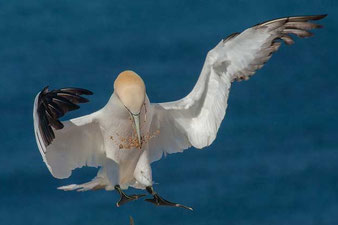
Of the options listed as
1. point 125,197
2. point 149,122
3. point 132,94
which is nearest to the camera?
point 132,94

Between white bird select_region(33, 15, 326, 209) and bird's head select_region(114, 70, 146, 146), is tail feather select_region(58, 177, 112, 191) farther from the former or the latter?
bird's head select_region(114, 70, 146, 146)

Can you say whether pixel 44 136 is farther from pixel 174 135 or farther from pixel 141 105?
pixel 174 135

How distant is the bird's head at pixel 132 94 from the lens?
14820 millimetres

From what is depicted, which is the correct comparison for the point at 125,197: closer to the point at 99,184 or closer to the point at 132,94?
the point at 99,184

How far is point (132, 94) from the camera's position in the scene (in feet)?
48.6

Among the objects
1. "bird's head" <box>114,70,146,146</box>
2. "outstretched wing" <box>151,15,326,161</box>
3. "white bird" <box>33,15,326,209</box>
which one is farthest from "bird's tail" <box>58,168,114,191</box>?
"bird's head" <box>114,70,146,146</box>

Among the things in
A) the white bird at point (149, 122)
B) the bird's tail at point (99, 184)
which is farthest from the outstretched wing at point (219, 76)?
the bird's tail at point (99, 184)

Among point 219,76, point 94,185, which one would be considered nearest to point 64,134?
point 94,185

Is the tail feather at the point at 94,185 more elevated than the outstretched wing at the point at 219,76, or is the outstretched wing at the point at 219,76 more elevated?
the outstretched wing at the point at 219,76

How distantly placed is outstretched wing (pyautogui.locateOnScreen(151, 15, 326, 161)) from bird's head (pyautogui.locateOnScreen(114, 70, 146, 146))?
655 millimetres

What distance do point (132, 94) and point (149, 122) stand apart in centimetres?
63

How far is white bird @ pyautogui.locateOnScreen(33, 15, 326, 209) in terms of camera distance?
1513cm

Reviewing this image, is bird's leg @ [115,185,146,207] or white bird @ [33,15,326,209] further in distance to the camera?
bird's leg @ [115,185,146,207]

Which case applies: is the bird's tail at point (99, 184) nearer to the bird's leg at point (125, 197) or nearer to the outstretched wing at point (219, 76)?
the bird's leg at point (125, 197)
